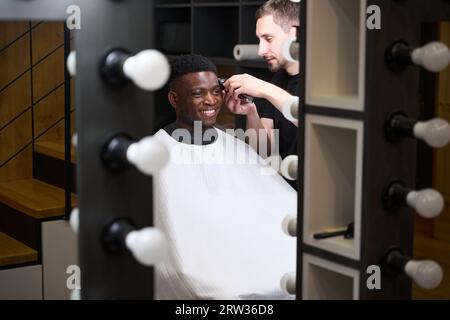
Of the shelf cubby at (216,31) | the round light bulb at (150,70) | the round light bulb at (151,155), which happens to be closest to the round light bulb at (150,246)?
the round light bulb at (151,155)

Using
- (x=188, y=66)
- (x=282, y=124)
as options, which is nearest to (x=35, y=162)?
(x=188, y=66)

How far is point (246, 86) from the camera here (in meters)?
1.80

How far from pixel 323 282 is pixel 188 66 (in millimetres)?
640

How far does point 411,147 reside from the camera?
4.60ft

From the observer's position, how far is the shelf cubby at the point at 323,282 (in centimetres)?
148

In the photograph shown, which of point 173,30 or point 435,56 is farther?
point 173,30

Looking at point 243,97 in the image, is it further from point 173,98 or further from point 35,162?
point 35,162

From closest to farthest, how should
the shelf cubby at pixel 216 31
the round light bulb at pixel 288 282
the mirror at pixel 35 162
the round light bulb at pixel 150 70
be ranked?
the round light bulb at pixel 150 70 → the mirror at pixel 35 162 → the round light bulb at pixel 288 282 → the shelf cubby at pixel 216 31

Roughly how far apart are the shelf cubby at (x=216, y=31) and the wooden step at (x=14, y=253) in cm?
74

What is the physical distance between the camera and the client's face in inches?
71.2

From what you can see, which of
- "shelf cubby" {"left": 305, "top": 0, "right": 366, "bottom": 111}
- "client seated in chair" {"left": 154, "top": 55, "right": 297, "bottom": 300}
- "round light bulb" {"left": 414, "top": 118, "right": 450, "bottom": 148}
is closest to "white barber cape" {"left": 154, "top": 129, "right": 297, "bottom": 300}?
"client seated in chair" {"left": 154, "top": 55, "right": 297, "bottom": 300}

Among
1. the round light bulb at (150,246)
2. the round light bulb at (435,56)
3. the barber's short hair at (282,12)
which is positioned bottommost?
the round light bulb at (150,246)

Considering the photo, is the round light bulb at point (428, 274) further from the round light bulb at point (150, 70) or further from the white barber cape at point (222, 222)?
the round light bulb at point (150, 70)

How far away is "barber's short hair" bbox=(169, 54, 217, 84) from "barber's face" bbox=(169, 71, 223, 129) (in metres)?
0.01
